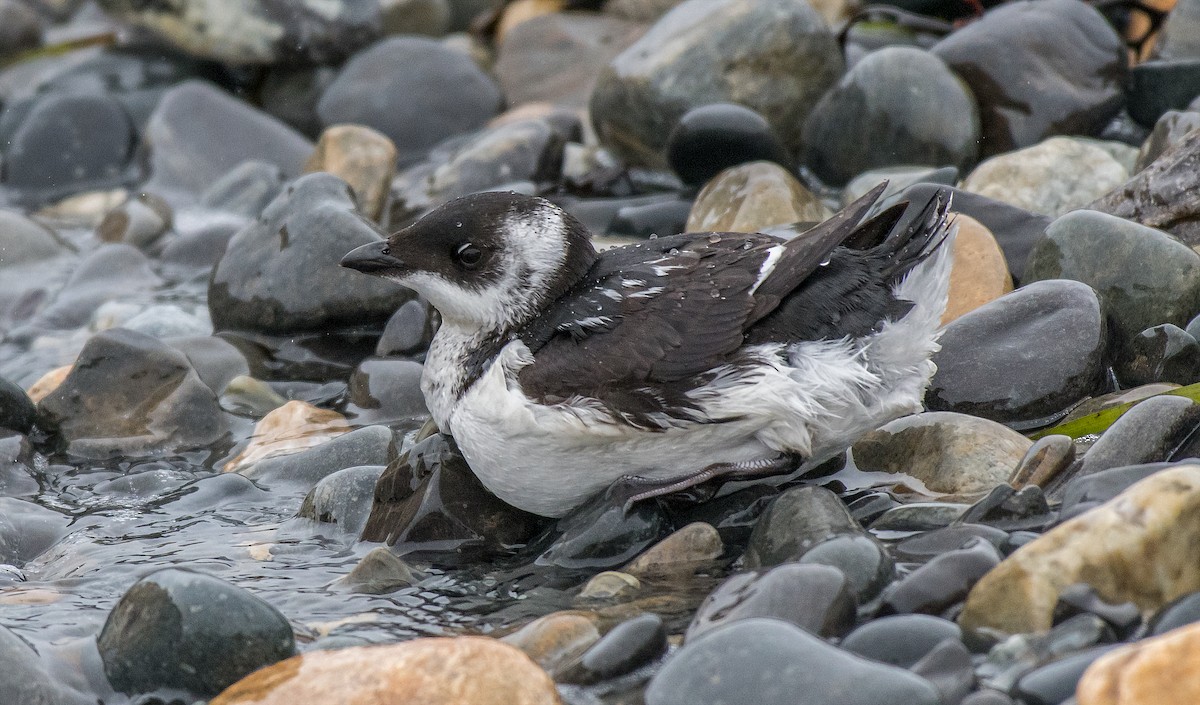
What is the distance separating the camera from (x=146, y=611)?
12.2 feet

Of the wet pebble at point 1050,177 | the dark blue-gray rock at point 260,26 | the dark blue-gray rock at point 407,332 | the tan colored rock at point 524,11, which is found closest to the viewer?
the dark blue-gray rock at point 407,332

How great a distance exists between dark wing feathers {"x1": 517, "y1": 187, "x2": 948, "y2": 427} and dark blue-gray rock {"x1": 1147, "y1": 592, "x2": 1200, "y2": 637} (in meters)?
1.53

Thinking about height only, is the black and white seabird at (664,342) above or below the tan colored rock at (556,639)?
above

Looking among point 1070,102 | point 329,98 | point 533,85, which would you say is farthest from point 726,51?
point 329,98

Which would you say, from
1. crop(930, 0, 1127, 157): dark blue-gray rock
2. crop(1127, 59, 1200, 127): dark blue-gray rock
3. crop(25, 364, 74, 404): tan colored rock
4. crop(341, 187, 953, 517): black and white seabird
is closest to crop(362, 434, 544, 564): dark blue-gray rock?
crop(341, 187, 953, 517): black and white seabird

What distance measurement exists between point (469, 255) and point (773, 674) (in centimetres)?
225

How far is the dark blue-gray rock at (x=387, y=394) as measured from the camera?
6.18 meters

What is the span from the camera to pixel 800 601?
3490 mm

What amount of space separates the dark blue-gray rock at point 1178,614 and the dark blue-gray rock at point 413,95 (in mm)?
7994

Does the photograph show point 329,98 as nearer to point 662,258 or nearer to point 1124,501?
point 662,258

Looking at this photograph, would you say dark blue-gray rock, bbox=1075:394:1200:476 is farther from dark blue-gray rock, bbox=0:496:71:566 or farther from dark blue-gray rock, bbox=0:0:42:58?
dark blue-gray rock, bbox=0:0:42:58

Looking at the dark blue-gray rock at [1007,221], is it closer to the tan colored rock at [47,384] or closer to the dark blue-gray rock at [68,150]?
the tan colored rock at [47,384]

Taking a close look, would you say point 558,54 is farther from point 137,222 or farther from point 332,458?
point 332,458

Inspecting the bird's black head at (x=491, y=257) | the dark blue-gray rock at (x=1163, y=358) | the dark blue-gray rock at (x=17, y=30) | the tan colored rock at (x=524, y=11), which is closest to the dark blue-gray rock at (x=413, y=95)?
the tan colored rock at (x=524, y=11)
